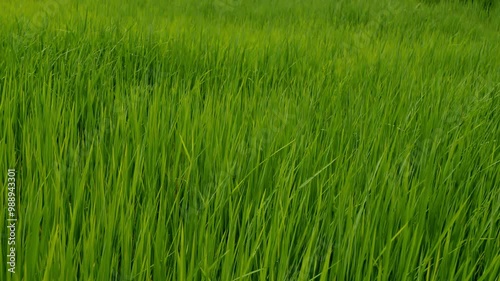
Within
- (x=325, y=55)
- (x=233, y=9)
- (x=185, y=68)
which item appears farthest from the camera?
(x=233, y=9)

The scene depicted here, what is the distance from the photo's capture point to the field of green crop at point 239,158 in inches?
26.4

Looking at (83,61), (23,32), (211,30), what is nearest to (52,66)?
(83,61)

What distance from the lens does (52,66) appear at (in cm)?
165

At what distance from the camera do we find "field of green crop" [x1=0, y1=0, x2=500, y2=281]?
671mm

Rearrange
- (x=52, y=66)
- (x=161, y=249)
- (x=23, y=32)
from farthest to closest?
(x=23, y=32) < (x=52, y=66) < (x=161, y=249)

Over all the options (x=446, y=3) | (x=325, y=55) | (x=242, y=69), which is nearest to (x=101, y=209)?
(x=242, y=69)

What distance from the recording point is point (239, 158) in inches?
37.7

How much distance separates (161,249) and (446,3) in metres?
4.25

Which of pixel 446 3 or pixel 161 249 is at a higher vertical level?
pixel 446 3

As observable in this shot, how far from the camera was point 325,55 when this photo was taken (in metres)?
2.20

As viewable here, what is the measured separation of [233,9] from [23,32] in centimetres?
174

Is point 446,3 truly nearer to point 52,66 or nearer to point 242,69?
point 242,69

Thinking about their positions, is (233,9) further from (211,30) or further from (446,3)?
(446,3)

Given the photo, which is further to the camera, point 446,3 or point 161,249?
point 446,3
